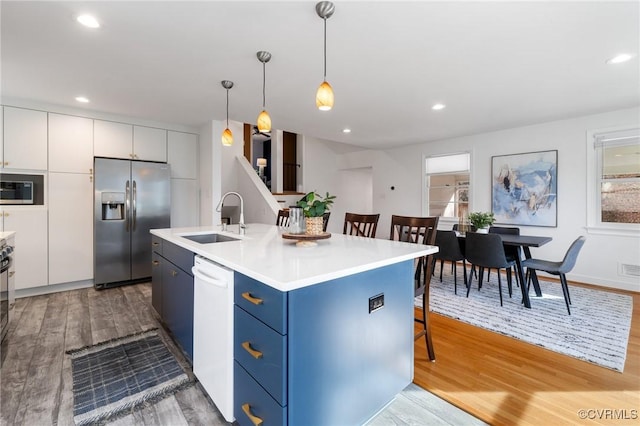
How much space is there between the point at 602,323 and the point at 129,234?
5.60 m

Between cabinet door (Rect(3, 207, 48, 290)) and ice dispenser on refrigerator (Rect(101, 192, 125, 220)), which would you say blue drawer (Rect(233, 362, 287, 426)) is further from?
cabinet door (Rect(3, 207, 48, 290))

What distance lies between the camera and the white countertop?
1181 millimetres

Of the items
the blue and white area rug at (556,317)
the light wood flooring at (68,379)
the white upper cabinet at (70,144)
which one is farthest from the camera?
the white upper cabinet at (70,144)

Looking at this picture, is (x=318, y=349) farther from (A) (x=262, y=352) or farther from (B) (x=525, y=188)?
(B) (x=525, y=188)

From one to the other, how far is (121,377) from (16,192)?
122 inches

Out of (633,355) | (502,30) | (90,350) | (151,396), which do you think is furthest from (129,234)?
(633,355)

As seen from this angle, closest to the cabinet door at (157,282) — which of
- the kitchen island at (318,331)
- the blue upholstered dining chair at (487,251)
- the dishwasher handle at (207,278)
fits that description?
the dishwasher handle at (207,278)

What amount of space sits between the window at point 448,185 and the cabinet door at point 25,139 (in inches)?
247

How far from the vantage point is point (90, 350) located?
2.28 metres

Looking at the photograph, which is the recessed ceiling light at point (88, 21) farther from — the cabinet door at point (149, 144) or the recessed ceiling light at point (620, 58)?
the recessed ceiling light at point (620, 58)

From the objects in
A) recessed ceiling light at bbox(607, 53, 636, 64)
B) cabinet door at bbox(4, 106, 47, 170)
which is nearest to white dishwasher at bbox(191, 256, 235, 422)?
cabinet door at bbox(4, 106, 47, 170)

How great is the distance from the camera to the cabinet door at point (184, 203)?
4590 millimetres

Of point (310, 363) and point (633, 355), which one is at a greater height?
point (310, 363)

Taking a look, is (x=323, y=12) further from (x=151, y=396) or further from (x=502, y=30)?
(x=151, y=396)
